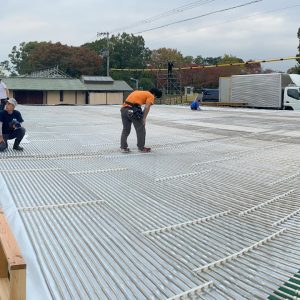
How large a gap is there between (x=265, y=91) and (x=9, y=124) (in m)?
→ 21.4

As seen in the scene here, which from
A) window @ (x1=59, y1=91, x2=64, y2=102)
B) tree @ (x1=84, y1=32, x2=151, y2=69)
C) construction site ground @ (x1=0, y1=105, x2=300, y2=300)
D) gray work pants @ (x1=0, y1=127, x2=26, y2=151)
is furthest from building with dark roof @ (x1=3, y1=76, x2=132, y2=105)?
construction site ground @ (x1=0, y1=105, x2=300, y2=300)

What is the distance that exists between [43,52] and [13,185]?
53763 millimetres

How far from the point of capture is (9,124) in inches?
259

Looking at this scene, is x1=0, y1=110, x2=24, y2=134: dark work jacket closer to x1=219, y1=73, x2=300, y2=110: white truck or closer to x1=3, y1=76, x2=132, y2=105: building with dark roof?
x1=219, y1=73, x2=300, y2=110: white truck

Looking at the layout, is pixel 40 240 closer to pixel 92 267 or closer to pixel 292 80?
pixel 92 267

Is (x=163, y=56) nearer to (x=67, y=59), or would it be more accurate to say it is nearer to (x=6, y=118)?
(x=67, y=59)

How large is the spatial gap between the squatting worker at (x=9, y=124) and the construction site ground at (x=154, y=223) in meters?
0.28

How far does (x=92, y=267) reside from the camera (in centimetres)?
257

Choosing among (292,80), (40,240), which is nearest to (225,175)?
(40,240)

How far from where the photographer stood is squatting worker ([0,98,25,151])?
21.2ft

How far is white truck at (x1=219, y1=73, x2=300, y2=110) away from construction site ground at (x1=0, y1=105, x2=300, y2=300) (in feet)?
58.0

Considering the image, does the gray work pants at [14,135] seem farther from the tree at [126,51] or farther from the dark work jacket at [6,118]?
the tree at [126,51]

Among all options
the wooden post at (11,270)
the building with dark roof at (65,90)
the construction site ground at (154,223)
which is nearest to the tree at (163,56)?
the building with dark roof at (65,90)

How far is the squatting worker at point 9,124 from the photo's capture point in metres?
6.46
